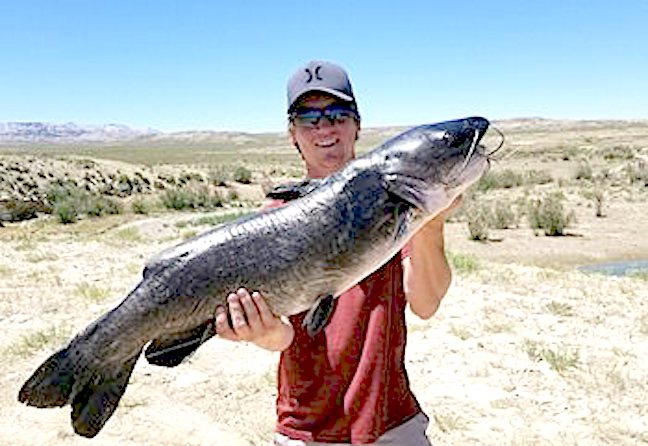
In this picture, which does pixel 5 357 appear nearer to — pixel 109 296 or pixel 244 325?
pixel 109 296

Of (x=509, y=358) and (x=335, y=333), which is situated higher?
(x=335, y=333)

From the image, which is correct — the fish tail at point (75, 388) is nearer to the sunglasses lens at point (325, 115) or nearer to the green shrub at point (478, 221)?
the sunglasses lens at point (325, 115)

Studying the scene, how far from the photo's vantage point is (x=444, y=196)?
2.45m

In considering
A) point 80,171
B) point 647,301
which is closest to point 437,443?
point 647,301

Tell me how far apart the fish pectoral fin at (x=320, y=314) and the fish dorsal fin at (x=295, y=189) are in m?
0.38

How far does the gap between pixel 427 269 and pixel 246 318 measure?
29.3 inches

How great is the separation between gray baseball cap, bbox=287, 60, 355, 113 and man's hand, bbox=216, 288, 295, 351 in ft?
2.90

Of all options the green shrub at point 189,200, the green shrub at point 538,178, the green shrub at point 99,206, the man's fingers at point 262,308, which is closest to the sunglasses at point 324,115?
the man's fingers at point 262,308

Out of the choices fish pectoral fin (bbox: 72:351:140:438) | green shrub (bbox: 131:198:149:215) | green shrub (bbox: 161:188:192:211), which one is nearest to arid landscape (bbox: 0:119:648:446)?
fish pectoral fin (bbox: 72:351:140:438)

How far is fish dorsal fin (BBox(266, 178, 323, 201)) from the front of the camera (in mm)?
2609

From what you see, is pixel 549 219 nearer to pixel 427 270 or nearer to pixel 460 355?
pixel 460 355

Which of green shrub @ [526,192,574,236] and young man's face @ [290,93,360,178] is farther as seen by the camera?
green shrub @ [526,192,574,236]

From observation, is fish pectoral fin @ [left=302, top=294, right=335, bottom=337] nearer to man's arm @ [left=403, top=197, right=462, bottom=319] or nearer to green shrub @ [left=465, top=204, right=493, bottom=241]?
man's arm @ [left=403, top=197, right=462, bottom=319]

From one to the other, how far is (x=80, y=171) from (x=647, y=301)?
32.9 meters
